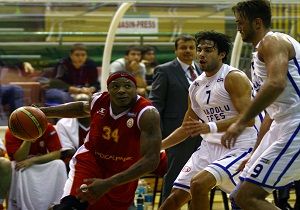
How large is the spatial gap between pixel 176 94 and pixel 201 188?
2.26 meters

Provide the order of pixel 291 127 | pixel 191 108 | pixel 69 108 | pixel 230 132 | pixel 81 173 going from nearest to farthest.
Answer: pixel 230 132
pixel 291 127
pixel 81 173
pixel 69 108
pixel 191 108

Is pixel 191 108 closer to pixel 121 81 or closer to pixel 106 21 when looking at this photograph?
pixel 121 81

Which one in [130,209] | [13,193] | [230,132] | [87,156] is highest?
[230,132]

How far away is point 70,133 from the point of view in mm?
9422

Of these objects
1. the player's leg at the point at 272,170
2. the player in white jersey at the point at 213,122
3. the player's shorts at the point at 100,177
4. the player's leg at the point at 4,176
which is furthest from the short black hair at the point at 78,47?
the player's leg at the point at 272,170

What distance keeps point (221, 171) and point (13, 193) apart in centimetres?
297

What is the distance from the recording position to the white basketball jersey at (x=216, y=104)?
7113mm

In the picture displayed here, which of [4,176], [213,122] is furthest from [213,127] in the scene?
[4,176]

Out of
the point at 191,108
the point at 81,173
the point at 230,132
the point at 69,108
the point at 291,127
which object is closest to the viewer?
the point at 230,132

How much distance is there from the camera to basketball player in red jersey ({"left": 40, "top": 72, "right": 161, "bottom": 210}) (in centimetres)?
618

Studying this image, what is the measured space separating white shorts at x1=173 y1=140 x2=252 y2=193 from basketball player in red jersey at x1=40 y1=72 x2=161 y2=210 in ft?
2.38

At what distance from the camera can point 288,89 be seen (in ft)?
19.6

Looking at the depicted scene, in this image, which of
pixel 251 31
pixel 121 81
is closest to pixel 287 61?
pixel 251 31

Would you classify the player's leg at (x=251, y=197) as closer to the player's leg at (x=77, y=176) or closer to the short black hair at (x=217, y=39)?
the player's leg at (x=77, y=176)
